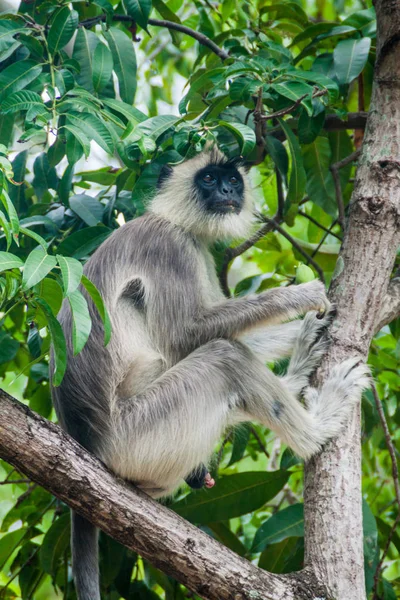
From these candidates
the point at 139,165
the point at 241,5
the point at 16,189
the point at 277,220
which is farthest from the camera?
the point at 241,5

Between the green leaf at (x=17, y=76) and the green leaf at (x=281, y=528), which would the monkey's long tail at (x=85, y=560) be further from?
the green leaf at (x=17, y=76)

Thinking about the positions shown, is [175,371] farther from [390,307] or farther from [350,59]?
[350,59]

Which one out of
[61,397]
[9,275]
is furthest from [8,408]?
[61,397]

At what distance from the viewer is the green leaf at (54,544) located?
376 cm

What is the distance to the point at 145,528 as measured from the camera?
2711 millimetres

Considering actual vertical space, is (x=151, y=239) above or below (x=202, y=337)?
above

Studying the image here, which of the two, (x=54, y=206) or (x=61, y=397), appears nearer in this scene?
(x=61, y=397)

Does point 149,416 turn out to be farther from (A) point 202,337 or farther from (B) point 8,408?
(B) point 8,408

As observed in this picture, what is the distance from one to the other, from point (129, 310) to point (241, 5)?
94.4 inches

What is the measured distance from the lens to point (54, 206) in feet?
14.0

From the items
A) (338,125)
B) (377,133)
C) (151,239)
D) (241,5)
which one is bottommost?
(151,239)

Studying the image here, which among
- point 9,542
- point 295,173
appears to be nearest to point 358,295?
A: point 295,173

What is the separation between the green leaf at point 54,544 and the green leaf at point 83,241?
1346mm

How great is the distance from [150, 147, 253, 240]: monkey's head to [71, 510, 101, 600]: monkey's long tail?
168 centimetres
